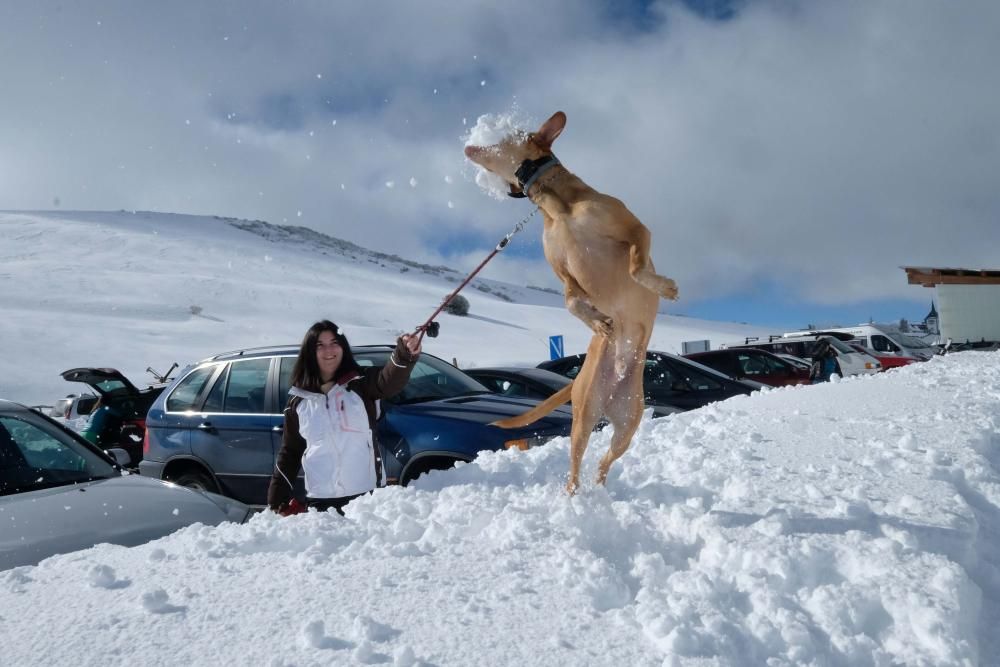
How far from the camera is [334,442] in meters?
3.37

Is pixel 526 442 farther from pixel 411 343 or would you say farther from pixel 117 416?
pixel 117 416

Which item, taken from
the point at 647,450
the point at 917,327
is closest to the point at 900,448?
the point at 647,450

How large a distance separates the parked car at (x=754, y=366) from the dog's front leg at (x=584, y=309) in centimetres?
879

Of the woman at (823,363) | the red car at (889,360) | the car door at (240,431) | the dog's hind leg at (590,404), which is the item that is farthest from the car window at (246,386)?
the red car at (889,360)

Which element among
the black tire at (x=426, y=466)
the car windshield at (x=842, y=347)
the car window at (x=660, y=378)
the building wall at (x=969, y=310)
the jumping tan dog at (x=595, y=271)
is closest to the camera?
the jumping tan dog at (x=595, y=271)

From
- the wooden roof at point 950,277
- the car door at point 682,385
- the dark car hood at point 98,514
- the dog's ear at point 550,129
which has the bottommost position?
the dark car hood at point 98,514

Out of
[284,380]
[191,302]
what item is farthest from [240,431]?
[191,302]

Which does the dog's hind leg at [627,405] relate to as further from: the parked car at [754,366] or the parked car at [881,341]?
the parked car at [881,341]

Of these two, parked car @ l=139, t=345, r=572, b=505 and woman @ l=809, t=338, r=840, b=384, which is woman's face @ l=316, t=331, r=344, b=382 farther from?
woman @ l=809, t=338, r=840, b=384

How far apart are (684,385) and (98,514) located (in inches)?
260

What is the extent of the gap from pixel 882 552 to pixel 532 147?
2.05m

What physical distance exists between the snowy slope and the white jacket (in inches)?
14.6

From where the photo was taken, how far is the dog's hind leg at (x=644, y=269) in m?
2.71

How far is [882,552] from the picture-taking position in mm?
2275
